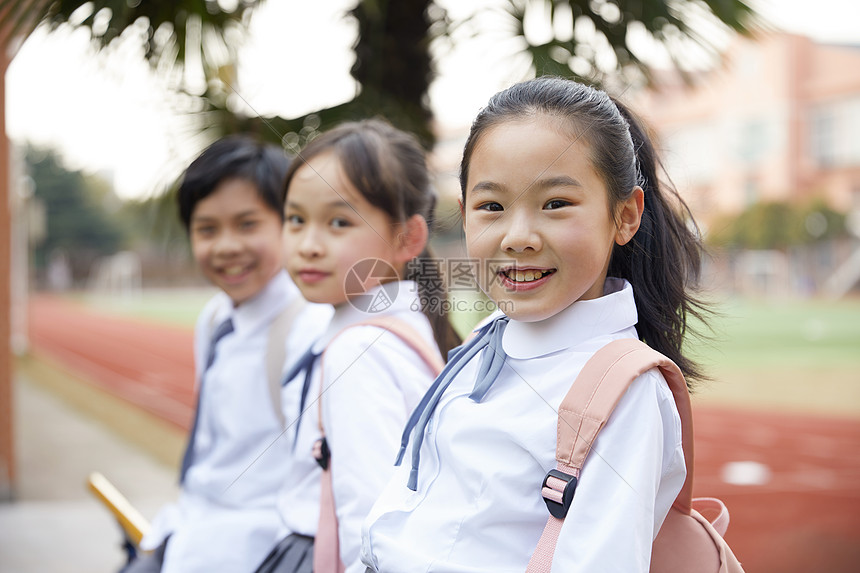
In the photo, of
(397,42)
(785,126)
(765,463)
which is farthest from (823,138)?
(397,42)

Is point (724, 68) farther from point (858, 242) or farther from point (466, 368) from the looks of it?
point (858, 242)

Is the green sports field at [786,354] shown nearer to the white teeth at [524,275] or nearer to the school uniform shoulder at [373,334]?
the school uniform shoulder at [373,334]

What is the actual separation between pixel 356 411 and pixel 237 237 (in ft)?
2.23

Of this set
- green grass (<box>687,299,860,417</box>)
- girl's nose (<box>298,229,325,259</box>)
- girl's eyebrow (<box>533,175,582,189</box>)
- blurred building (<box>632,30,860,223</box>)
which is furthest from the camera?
blurred building (<box>632,30,860,223</box>)

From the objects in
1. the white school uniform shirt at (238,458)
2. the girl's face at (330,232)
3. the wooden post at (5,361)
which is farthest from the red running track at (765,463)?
the wooden post at (5,361)

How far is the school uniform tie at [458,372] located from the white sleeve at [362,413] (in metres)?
0.06

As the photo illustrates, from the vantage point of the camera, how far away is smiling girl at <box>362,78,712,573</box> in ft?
2.57

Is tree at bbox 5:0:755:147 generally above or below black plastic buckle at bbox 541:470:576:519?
above

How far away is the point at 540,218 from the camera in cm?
84

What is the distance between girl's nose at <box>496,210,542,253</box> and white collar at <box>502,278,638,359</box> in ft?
0.33

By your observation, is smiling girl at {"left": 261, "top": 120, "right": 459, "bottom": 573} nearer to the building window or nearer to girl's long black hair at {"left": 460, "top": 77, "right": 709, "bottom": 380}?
girl's long black hair at {"left": 460, "top": 77, "right": 709, "bottom": 380}

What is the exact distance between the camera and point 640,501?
2.35ft

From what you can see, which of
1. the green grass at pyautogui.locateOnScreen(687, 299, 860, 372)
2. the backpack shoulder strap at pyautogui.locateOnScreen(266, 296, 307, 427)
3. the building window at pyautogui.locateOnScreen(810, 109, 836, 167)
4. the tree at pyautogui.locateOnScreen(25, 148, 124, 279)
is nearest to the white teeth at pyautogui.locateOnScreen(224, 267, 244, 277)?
the backpack shoulder strap at pyautogui.locateOnScreen(266, 296, 307, 427)

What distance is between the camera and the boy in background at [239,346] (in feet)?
4.96
